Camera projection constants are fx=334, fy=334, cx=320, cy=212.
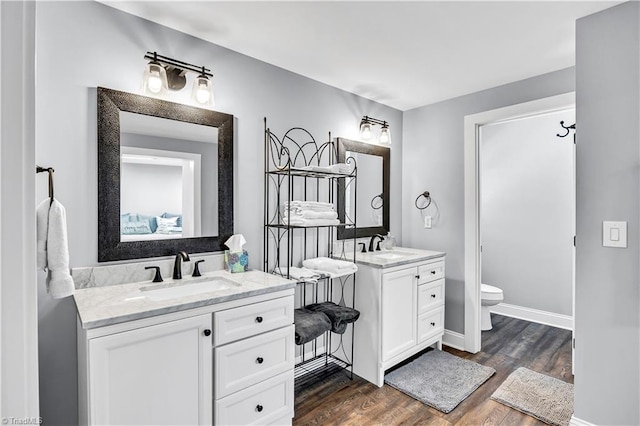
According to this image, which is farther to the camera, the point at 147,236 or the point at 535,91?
the point at 535,91

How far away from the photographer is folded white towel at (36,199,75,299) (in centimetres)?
131

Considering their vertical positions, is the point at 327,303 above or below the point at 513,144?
below

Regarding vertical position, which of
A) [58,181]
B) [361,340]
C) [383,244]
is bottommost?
[361,340]

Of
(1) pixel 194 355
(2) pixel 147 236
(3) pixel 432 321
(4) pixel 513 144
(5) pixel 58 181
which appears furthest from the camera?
(4) pixel 513 144

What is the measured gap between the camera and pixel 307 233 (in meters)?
2.69

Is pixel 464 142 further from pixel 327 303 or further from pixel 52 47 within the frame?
pixel 52 47

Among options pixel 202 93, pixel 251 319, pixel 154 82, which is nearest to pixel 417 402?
pixel 251 319

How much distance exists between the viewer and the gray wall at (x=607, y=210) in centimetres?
172

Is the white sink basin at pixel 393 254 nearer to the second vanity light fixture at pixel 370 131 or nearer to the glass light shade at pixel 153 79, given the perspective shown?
the second vanity light fixture at pixel 370 131

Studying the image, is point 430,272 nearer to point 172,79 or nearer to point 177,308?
point 177,308

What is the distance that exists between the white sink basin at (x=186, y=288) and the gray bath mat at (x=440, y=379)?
4.82 feet

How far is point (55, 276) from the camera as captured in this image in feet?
4.33

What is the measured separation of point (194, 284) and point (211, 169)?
28.9 inches

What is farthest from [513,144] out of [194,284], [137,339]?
[137,339]
